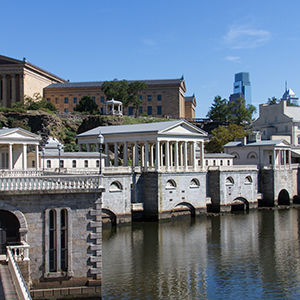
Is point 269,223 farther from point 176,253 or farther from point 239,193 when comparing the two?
point 176,253

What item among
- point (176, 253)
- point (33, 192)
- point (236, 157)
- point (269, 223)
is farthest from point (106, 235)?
point (236, 157)

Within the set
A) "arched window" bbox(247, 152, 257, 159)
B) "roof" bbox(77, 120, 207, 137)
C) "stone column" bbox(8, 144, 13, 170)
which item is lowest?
"stone column" bbox(8, 144, 13, 170)

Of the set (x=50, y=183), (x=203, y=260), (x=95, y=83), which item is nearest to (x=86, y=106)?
(x=95, y=83)

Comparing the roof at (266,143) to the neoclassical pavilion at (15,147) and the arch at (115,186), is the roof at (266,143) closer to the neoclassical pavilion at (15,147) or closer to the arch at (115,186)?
the arch at (115,186)

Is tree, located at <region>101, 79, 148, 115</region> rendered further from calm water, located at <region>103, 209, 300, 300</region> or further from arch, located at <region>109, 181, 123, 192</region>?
calm water, located at <region>103, 209, 300, 300</region>

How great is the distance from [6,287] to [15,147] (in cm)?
3838

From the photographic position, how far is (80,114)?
348ft

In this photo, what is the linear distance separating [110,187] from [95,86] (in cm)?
7659

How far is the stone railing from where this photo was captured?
78.1ft

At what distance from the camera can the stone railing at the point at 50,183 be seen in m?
23.8

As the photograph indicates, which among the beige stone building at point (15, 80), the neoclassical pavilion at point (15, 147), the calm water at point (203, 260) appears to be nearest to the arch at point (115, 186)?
the calm water at point (203, 260)

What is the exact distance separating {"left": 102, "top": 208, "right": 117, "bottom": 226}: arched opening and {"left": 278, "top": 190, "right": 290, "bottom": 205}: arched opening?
34.1m

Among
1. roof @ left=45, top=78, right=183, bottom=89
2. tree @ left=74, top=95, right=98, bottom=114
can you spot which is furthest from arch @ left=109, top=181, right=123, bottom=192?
roof @ left=45, top=78, right=183, bottom=89

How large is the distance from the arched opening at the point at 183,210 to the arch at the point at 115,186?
8873mm
